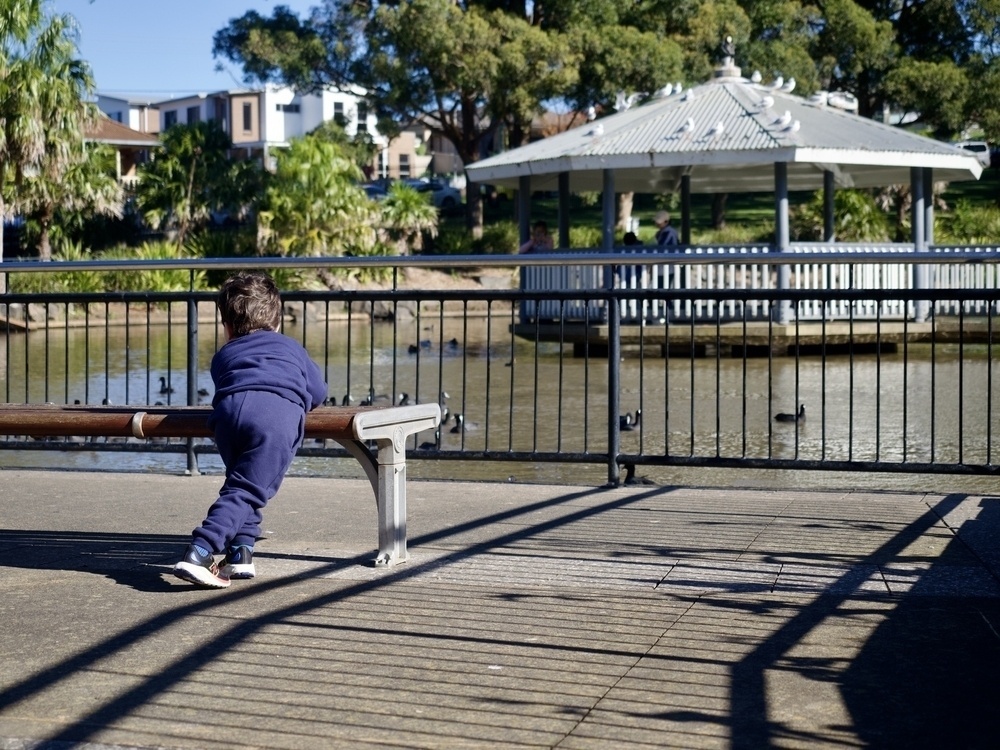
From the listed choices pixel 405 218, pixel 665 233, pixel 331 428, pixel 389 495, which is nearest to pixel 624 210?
pixel 405 218

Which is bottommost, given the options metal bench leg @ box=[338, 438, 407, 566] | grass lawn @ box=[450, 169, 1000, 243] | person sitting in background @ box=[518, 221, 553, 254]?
metal bench leg @ box=[338, 438, 407, 566]

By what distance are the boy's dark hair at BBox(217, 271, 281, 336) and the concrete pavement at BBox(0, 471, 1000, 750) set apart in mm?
918

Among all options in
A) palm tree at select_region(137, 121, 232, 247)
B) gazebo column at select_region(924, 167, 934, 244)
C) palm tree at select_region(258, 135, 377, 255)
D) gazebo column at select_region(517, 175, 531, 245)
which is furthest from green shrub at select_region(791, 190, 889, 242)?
palm tree at select_region(137, 121, 232, 247)

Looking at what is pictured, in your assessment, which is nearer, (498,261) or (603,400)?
(498,261)

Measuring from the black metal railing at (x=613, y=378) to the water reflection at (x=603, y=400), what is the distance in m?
0.06

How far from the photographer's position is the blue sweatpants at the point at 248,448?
5.07 meters

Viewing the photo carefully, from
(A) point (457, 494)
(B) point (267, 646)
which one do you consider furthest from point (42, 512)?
(B) point (267, 646)

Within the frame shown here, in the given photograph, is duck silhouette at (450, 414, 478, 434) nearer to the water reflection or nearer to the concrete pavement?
the water reflection

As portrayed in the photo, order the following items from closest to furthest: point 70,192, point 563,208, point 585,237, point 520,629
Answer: point 520,629 → point 563,208 → point 70,192 → point 585,237

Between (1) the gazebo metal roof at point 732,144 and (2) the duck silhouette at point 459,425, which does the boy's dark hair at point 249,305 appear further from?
(1) the gazebo metal roof at point 732,144

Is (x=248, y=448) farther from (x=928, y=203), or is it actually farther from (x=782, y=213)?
(x=928, y=203)

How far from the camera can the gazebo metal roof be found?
2381 centimetres

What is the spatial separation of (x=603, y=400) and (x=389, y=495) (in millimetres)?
10611

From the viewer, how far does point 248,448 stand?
16.8 ft
